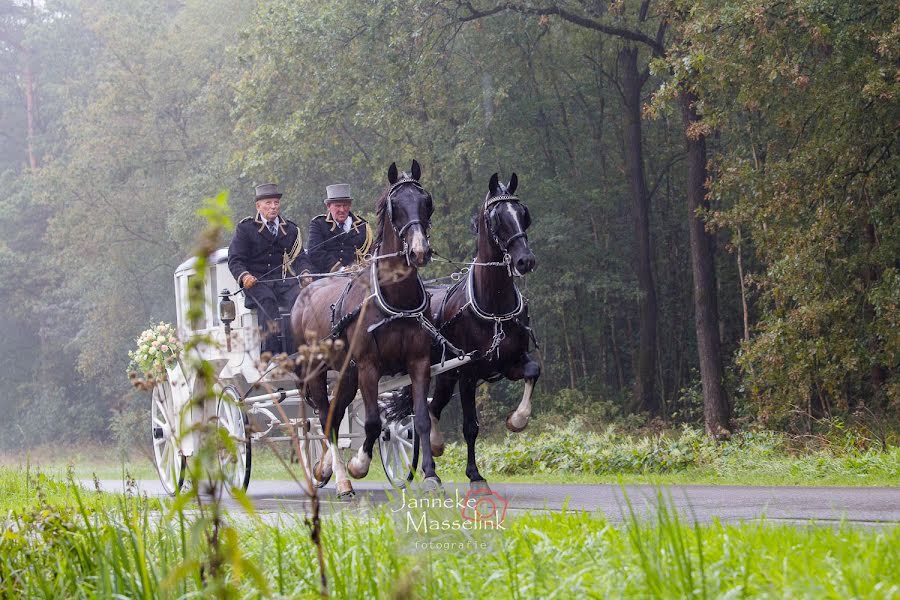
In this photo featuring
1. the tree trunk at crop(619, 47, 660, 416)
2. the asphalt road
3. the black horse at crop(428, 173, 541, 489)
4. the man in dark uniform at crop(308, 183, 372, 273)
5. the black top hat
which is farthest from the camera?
the tree trunk at crop(619, 47, 660, 416)

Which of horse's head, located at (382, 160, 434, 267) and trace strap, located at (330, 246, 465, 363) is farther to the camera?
trace strap, located at (330, 246, 465, 363)

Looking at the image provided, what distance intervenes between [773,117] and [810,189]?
3.49 meters

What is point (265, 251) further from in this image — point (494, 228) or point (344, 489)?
point (344, 489)

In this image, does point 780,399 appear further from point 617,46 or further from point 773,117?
point 617,46

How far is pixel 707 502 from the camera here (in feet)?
28.1

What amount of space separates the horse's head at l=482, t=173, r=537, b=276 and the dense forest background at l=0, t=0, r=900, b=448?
6.90 m

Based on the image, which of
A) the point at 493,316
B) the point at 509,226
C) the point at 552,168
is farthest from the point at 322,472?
the point at 552,168

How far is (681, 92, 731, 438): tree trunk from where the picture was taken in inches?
871

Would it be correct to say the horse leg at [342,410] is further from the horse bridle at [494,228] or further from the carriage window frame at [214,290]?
the carriage window frame at [214,290]

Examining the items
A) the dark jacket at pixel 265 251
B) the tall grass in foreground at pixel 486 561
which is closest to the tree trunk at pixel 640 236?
the dark jacket at pixel 265 251

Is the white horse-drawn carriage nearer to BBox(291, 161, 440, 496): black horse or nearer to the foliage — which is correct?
BBox(291, 161, 440, 496): black horse

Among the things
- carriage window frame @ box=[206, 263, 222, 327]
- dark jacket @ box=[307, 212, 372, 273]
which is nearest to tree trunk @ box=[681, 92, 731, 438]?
dark jacket @ box=[307, 212, 372, 273]

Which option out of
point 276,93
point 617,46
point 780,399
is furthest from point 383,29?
point 780,399

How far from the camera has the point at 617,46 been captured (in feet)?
95.9
